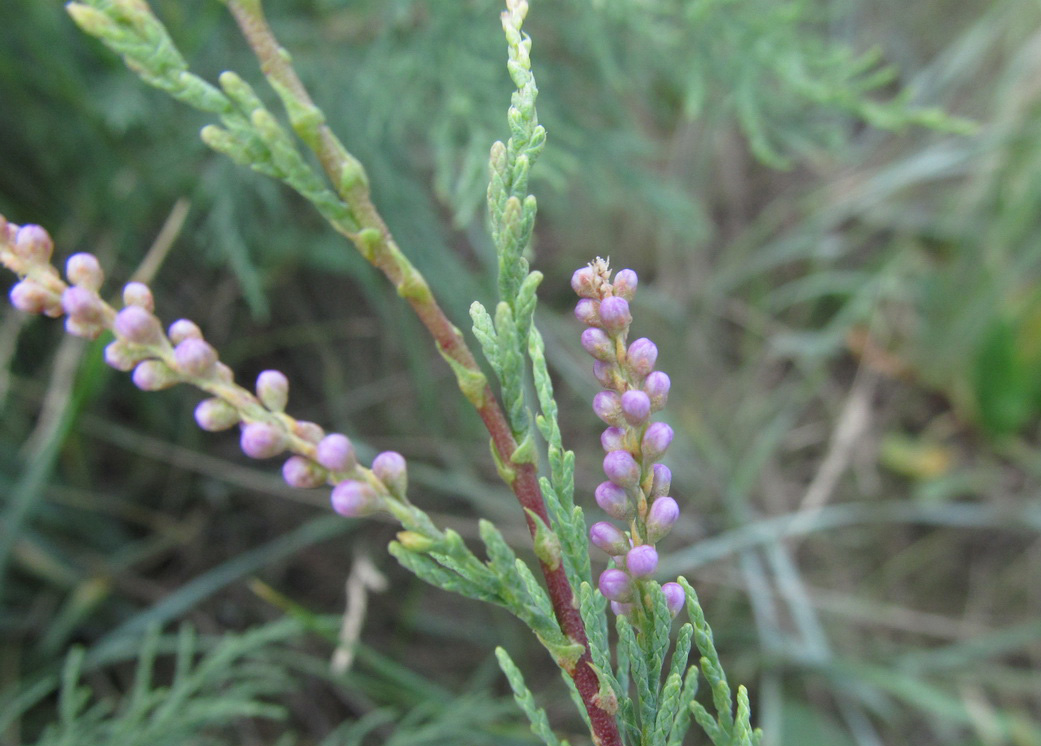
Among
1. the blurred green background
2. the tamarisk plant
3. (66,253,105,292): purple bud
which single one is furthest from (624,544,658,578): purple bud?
the blurred green background

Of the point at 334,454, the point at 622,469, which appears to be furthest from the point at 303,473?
the point at 622,469

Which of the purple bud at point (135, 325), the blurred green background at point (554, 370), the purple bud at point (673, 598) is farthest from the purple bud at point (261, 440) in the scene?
the blurred green background at point (554, 370)

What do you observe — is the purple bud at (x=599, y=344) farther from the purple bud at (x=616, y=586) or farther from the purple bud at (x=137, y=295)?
the purple bud at (x=137, y=295)

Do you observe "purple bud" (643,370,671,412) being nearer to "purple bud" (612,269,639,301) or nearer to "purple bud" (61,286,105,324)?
"purple bud" (612,269,639,301)

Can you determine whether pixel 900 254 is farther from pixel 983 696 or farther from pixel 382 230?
pixel 382 230

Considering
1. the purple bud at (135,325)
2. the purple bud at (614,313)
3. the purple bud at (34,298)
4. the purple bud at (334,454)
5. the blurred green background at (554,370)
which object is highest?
the blurred green background at (554,370)

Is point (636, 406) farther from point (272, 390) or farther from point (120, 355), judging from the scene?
point (120, 355)

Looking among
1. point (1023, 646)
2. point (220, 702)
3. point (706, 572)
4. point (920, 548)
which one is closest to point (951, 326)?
point (920, 548)
